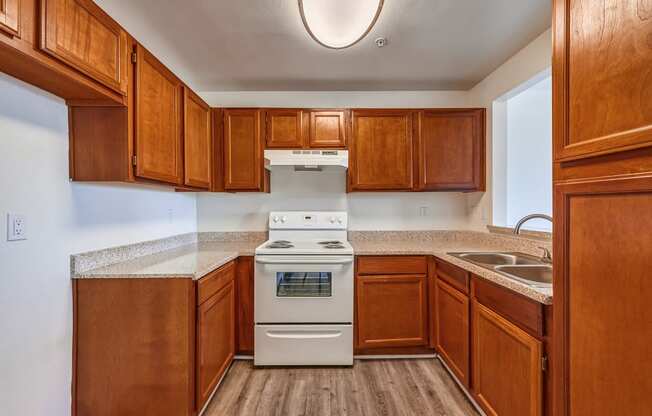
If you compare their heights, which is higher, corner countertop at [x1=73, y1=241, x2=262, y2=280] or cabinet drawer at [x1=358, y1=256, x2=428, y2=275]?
corner countertop at [x1=73, y1=241, x2=262, y2=280]

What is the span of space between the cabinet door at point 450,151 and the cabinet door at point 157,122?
195 centimetres

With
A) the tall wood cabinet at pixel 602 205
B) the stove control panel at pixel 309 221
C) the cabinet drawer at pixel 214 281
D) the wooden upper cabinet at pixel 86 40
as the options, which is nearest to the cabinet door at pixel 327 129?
the stove control panel at pixel 309 221

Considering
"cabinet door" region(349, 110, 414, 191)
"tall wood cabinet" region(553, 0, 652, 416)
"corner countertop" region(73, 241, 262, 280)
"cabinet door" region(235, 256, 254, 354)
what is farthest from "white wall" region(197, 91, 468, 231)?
"tall wood cabinet" region(553, 0, 652, 416)

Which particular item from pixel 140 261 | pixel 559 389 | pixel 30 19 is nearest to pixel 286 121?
pixel 140 261

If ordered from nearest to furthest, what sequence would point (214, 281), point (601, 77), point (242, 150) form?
1. point (601, 77)
2. point (214, 281)
3. point (242, 150)

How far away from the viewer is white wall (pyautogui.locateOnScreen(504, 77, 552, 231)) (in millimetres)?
2682

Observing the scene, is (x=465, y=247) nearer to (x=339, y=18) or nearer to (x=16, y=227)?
(x=339, y=18)

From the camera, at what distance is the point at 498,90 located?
251 centimetres

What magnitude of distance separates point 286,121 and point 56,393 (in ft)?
7.47

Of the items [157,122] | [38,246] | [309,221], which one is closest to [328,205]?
[309,221]

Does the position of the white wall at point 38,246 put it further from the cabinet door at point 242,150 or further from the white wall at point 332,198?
the white wall at point 332,198

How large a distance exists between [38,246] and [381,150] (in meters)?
2.34

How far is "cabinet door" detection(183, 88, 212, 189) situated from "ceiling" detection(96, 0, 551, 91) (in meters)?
0.36

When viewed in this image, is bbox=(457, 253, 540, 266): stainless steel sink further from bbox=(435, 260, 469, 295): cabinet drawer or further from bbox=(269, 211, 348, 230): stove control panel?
bbox=(269, 211, 348, 230): stove control panel
